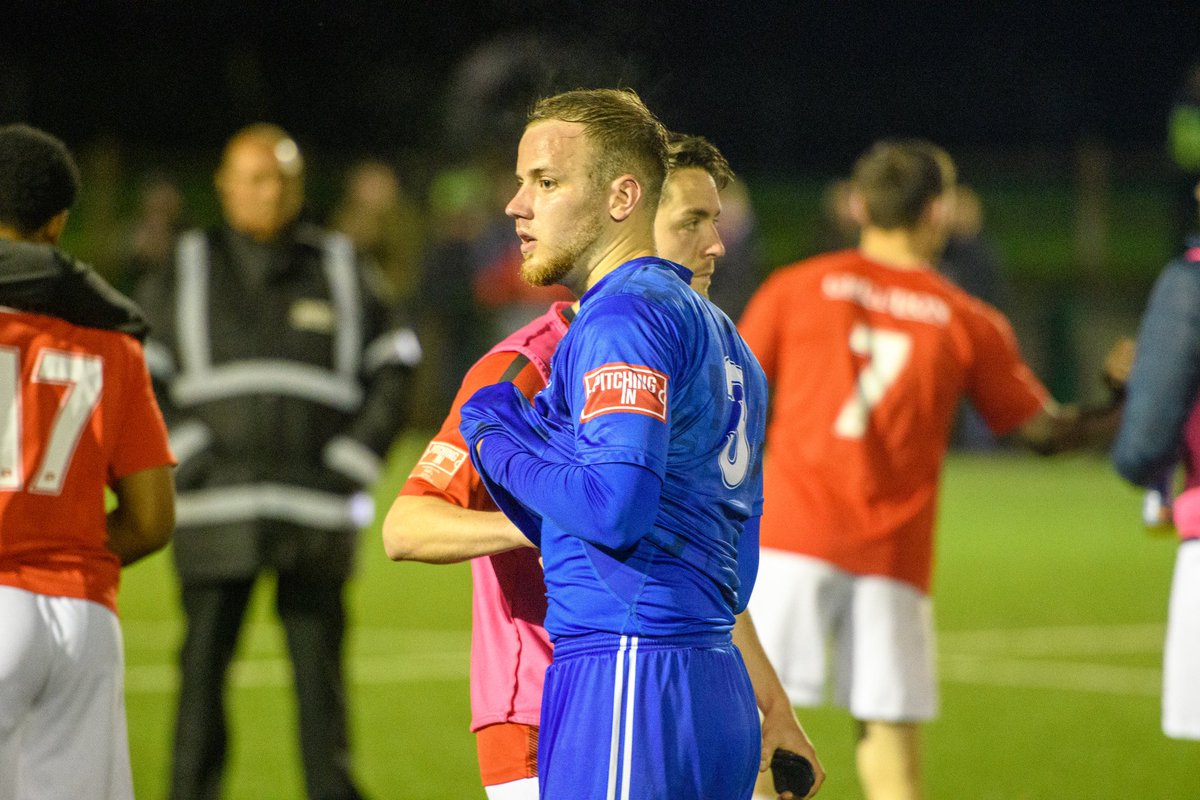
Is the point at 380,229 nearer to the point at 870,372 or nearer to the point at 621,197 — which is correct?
the point at 870,372

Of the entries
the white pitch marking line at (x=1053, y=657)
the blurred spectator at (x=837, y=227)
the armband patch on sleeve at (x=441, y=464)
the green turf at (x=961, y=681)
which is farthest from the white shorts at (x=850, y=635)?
the blurred spectator at (x=837, y=227)

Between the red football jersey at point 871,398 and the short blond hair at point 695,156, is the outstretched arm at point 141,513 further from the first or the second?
the red football jersey at point 871,398

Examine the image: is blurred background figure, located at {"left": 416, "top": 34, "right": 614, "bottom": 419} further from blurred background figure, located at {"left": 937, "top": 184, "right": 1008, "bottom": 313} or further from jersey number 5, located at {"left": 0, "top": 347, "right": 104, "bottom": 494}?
jersey number 5, located at {"left": 0, "top": 347, "right": 104, "bottom": 494}

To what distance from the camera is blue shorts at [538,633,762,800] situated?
303 cm

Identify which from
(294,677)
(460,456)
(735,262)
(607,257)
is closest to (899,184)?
(294,677)

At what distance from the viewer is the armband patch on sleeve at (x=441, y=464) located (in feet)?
11.5

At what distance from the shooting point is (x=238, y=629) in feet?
21.8

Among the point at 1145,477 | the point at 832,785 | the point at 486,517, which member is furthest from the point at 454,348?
the point at 486,517

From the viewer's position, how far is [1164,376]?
194 inches

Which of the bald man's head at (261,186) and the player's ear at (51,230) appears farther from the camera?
the bald man's head at (261,186)

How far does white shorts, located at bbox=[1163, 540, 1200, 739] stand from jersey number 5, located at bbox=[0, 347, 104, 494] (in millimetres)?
2915

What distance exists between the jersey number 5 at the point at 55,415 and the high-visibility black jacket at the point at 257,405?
231 cm

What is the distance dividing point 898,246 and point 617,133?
10.3 ft

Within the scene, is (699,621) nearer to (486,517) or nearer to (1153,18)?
(486,517)
